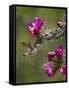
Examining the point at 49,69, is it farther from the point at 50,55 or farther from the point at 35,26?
the point at 35,26

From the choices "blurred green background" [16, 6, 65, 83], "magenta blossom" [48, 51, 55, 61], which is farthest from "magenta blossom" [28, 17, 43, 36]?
"magenta blossom" [48, 51, 55, 61]

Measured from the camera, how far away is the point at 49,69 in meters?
2.44

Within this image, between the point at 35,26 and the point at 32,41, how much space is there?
12cm

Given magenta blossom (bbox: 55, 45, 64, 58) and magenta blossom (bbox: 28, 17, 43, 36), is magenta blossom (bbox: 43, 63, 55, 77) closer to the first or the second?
magenta blossom (bbox: 55, 45, 64, 58)

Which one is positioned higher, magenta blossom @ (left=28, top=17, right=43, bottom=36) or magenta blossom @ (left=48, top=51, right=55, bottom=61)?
magenta blossom @ (left=28, top=17, right=43, bottom=36)

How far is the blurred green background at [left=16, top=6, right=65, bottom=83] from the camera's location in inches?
91.0

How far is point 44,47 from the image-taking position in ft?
7.90

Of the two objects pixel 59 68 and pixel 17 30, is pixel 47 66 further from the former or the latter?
pixel 17 30

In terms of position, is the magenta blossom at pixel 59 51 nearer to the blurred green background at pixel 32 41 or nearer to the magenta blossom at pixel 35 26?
the blurred green background at pixel 32 41

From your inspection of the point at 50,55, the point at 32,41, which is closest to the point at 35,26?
the point at 32,41

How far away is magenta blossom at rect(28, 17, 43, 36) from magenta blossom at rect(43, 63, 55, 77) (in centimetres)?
25

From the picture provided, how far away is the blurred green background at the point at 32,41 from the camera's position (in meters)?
2.31
